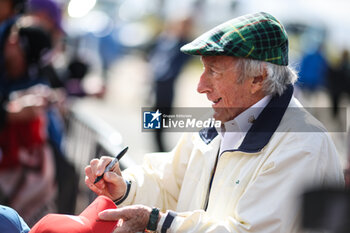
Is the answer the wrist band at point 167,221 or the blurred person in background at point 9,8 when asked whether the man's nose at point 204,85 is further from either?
the blurred person in background at point 9,8

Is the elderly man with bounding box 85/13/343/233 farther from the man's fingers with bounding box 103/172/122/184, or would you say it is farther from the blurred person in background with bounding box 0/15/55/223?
the blurred person in background with bounding box 0/15/55/223

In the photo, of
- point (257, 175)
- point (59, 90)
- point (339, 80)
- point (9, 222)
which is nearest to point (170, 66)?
point (59, 90)

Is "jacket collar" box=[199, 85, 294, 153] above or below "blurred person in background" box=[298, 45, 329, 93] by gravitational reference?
above

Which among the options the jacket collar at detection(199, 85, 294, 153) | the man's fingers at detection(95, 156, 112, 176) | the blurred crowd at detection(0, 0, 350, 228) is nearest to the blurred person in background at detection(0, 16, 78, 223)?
the blurred crowd at detection(0, 0, 350, 228)

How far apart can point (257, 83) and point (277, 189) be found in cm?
53

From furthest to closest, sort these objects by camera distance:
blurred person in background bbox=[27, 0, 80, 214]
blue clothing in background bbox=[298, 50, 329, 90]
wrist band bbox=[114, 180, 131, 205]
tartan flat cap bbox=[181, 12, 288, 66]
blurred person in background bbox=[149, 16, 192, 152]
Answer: blue clothing in background bbox=[298, 50, 329, 90] < blurred person in background bbox=[149, 16, 192, 152] < blurred person in background bbox=[27, 0, 80, 214] < wrist band bbox=[114, 180, 131, 205] < tartan flat cap bbox=[181, 12, 288, 66]

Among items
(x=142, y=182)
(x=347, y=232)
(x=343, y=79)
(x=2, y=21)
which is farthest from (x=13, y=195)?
(x=343, y=79)

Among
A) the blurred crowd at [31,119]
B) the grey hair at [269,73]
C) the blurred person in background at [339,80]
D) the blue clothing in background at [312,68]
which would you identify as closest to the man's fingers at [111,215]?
the grey hair at [269,73]

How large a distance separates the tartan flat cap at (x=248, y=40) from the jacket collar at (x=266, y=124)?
0.54ft

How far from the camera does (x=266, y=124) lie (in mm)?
2289

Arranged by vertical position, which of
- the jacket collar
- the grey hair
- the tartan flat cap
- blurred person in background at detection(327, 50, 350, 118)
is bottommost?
blurred person in background at detection(327, 50, 350, 118)

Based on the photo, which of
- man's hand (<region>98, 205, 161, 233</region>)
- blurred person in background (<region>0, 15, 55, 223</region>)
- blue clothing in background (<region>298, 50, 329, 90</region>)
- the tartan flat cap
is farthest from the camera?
blue clothing in background (<region>298, 50, 329, 90</region>)

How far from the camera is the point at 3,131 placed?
376 centimetres

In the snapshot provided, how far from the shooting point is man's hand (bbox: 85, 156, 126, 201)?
2340 millimetres
